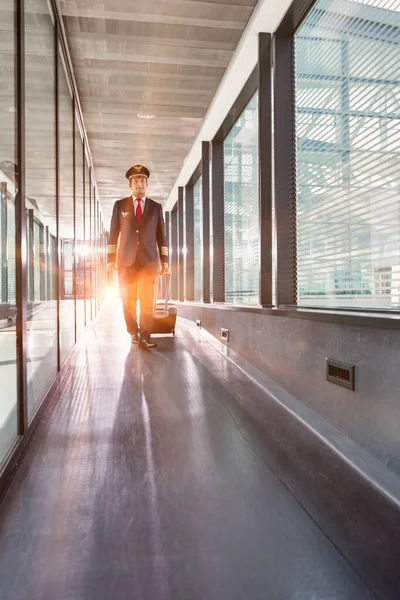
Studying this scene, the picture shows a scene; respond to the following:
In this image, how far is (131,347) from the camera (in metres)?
4.39

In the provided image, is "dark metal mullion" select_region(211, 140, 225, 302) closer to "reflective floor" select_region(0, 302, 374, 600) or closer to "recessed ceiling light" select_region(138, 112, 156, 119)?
"recessed ceiling light" select_region(138, 112, 156, 119)

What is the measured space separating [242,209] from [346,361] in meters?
3.23

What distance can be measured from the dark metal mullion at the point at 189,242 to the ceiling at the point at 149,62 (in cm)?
211

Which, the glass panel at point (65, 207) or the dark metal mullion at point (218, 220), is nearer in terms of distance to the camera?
the glass panel at point (65, 207)

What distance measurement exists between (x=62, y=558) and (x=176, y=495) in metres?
0.39

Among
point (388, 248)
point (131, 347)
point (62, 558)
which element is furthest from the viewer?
point (131, 347)

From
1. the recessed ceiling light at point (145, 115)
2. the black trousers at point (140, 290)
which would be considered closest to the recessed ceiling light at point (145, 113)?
the recessed ceiling light at point (145, 115)

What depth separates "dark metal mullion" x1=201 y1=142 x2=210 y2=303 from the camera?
626 centimetres

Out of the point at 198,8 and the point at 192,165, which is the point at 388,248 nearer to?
the point at 198,8

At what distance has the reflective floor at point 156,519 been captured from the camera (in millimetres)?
926

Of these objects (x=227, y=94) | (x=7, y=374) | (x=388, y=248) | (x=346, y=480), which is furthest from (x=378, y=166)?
(x=227, y=94)

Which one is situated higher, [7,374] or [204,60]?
[204,60]

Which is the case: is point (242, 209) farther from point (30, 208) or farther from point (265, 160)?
point (30, 208)

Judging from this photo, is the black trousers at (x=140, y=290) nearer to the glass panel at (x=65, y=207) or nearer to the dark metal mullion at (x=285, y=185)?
the glass panel at (x=65, y=207)
